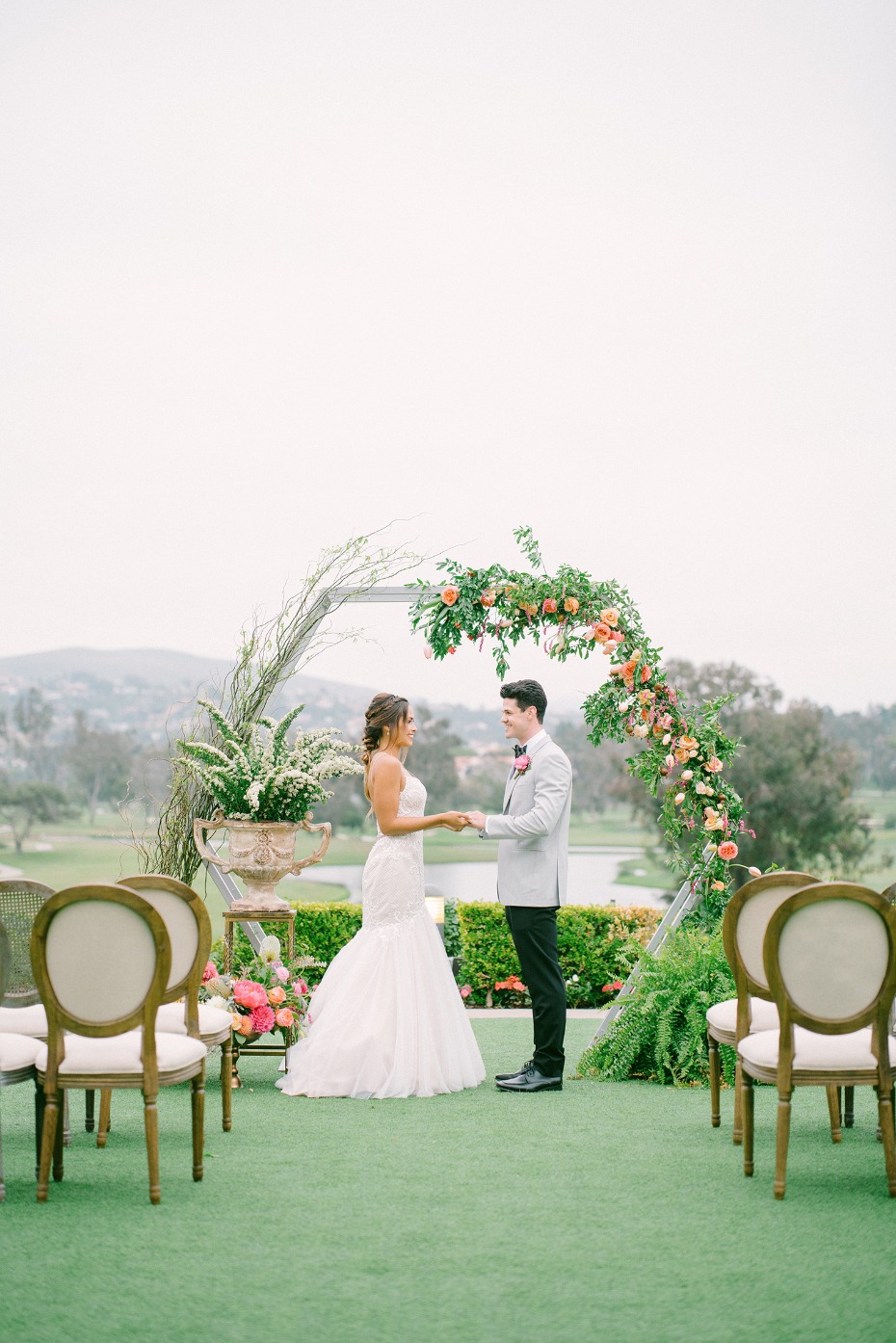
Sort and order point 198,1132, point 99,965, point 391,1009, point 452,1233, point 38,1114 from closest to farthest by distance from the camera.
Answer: point 452,1233 < point 99,965 < point 198,1132 < point 38,1114 < point 391,1009

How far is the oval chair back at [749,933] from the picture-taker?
4.65m

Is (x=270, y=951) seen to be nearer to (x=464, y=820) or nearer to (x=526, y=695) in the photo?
(x=464, y=820)

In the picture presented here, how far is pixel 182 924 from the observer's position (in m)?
4.70

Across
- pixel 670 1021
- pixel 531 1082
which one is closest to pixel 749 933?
pixel 670 1021

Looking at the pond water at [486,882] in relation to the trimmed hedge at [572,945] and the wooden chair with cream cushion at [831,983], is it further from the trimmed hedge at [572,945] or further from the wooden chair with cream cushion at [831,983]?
the wooden chair with cream cushion at [831,983]

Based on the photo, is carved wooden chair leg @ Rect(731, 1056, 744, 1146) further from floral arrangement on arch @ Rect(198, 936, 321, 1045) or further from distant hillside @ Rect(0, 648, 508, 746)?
distant hillside @ Rect(0, 648, 508, 746)

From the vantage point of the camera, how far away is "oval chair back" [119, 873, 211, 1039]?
4664 mm

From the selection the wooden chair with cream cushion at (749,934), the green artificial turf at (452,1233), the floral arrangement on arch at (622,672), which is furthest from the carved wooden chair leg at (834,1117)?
the floral arrangement on arch at (622,672)

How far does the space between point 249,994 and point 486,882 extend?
13.0 ft

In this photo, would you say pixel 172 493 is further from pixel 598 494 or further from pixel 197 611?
pixel 598 494

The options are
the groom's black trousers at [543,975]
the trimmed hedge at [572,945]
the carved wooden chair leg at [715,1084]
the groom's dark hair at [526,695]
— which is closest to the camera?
the carved wooden chair leg at [715,1084]

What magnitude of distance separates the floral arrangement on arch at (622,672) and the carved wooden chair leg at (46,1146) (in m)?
3.44

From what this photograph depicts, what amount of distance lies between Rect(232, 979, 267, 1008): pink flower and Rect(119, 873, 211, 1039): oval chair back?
135 cm

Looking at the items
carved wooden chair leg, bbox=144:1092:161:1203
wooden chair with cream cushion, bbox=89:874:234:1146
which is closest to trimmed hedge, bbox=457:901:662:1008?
wooden chair with cream cushion, bbox=89:874:234:1146
